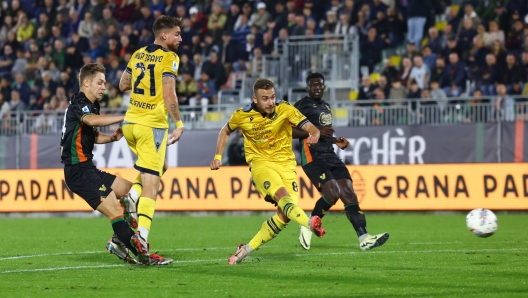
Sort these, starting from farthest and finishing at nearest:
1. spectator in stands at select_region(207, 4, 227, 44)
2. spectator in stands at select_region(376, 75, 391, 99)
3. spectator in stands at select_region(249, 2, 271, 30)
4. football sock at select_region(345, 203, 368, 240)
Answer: spectator in stands at select_region(207, 4, 227, 44), spectator in stands at select_region(249, 2, 271, 30), spectator in stands at select_region(376, 75, 391, 99), football sock at select_region(345, 203, 368, 240)

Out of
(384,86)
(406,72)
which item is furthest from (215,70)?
(406,72)

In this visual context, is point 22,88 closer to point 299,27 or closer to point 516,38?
point 299,27

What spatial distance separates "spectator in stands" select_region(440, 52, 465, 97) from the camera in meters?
19.9

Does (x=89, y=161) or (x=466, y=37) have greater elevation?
(x=466, y=37)

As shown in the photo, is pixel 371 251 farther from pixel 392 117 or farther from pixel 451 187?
pixel 392 117

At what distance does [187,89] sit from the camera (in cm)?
2267

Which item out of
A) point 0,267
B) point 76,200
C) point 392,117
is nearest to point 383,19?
point 392,117

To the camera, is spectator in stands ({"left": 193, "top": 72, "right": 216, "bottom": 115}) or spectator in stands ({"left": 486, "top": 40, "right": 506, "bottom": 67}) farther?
spectator in stands ({"left": 193, "top": 72, "right": 216, "bottom": 115})

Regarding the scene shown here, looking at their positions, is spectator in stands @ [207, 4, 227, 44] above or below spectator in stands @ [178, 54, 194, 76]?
above

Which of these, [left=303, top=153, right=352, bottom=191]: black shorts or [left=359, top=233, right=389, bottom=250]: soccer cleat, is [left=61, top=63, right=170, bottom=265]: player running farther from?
[left=303, top=153, right=352, bottom=191]: black shorts

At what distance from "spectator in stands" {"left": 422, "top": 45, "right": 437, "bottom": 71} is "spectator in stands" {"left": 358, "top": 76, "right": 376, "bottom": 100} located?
136cm

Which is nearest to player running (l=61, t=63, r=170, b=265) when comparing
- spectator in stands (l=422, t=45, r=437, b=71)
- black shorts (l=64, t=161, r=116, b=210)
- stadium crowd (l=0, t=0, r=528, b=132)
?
black shorts (l=64, t=161, r=116, b=210)

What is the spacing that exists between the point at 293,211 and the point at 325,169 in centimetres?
272

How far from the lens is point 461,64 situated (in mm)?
20047
